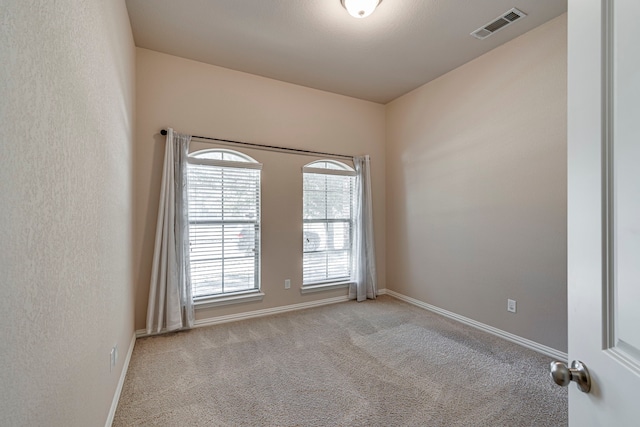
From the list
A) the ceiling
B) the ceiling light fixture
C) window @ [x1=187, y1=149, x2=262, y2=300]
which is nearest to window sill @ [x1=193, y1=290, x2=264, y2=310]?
window @ [x1=187, y1=149, x2=262, y2=300]

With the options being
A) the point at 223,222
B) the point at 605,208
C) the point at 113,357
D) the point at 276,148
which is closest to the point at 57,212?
the point at 113,357

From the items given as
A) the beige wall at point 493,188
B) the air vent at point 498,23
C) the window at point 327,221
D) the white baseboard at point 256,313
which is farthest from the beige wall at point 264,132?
the air vent at point 498,23

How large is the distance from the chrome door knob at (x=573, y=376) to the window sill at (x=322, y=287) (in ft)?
11.1

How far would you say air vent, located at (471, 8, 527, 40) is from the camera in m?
2.51

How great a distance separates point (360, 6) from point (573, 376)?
2.67m

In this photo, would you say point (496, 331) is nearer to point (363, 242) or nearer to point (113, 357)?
point (363, 242)

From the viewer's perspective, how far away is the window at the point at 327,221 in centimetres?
394

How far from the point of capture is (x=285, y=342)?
2826 millimetres

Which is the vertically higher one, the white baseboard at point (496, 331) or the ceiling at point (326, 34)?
the ceiling at point (326, 34)

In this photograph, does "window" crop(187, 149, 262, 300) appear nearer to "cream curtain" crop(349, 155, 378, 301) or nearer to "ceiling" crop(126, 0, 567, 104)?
"ceiling" crop(126, 0, 567, 104)

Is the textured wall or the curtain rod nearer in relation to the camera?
the textured wall

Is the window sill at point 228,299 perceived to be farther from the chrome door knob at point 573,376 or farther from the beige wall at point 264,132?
Result: the chrome door knob at point 573,376

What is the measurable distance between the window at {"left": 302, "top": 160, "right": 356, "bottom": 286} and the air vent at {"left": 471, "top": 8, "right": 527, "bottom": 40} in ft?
7.08

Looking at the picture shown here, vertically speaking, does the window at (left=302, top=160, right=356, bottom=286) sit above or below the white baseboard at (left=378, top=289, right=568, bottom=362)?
above
